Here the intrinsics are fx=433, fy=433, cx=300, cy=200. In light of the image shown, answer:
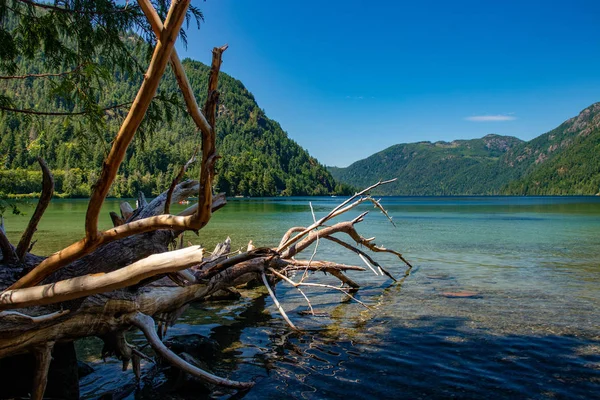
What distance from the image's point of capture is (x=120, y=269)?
319 cm

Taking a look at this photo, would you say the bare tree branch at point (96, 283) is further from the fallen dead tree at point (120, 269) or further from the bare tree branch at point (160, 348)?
the bare tree branch at point (160, 348)

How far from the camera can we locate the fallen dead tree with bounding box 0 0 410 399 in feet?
9.23

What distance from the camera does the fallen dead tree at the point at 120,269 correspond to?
9.23ft

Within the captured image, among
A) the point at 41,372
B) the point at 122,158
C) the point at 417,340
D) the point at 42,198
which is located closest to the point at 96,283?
the point at 122,158

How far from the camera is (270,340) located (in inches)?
343

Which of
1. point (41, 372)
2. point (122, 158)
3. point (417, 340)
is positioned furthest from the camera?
point (417, 340)

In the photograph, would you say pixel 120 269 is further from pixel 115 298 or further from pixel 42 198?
pixel 42 198

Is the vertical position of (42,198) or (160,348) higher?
(42,198)

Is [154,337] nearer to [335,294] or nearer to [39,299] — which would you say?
[39,299]

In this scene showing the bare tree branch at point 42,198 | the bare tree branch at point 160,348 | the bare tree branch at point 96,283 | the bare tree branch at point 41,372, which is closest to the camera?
the bare tree branch at point 96,283

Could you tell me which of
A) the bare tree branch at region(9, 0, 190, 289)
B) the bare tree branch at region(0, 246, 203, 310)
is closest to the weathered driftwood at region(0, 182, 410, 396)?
the bare tree branch at region(0, 246, 203, 310)

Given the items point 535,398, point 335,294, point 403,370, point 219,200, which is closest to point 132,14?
point 219,200

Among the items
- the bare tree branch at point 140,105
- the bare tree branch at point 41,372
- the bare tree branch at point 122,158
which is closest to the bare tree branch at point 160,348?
the bare tree branch at point 41,372

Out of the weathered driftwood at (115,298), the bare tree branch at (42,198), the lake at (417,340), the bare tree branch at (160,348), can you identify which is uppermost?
the bare tree branch at (42,198)
